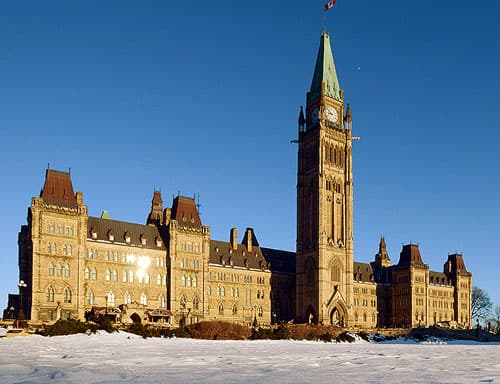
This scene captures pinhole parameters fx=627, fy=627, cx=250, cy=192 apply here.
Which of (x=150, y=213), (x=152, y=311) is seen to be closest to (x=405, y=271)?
(x=150, y=213)

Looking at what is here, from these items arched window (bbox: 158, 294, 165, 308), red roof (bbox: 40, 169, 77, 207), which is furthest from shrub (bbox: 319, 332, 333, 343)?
red roof (bbox: 40, 169, 77, 207)

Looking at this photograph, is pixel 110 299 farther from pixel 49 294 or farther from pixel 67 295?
pixel 49 294

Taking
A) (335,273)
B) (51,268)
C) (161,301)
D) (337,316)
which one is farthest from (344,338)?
(335,273)

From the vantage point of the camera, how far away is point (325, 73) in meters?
126

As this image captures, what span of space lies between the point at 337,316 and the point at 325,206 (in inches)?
812

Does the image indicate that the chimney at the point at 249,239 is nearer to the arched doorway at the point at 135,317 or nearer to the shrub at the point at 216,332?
the arched doorway at the point at 135,317

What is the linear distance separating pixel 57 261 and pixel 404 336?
51516 mm

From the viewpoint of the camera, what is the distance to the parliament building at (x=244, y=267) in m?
87.5

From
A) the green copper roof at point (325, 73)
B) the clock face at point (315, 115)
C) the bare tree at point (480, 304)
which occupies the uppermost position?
the green copper roof at point (325, 73)

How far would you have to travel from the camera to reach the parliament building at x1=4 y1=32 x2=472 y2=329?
87.5 meters

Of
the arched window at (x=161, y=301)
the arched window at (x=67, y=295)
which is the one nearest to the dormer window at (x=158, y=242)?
the arched window at (x=161, y=301)

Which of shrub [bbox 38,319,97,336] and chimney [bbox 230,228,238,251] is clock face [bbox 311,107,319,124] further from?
shrub [bbox 38,319,97,336]

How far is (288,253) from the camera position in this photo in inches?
5153

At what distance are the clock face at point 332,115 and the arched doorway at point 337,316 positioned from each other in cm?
3678
